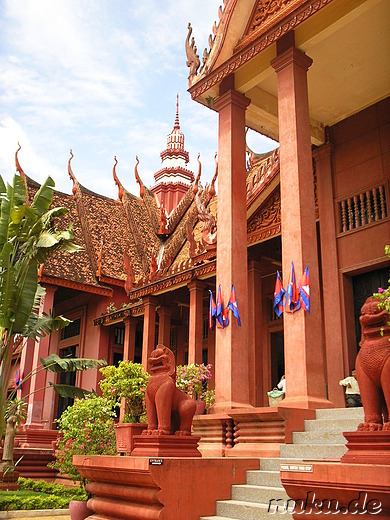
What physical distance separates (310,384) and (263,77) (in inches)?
205

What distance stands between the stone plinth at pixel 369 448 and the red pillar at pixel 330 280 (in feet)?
20.4

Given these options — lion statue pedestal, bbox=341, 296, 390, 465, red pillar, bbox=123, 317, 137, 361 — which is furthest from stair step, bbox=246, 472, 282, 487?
red pillar, bbox=123, 317, 137, 361

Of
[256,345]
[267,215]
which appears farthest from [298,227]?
[256,345]

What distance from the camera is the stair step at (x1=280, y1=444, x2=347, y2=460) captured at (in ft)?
17.4

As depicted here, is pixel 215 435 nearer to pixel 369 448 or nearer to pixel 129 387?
pixel 129 387

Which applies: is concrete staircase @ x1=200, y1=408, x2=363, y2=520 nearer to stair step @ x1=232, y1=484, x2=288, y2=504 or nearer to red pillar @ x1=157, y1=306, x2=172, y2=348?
stair step @ x1=232, y1=484, x2=288, y2=504

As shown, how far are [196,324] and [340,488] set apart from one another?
399 inches

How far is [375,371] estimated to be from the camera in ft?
12.4

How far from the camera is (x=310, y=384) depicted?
6801 millimetres

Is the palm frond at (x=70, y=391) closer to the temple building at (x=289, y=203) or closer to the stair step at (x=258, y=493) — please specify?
the temple building at (x=289, y=203)

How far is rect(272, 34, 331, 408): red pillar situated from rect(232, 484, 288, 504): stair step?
67.2 inches

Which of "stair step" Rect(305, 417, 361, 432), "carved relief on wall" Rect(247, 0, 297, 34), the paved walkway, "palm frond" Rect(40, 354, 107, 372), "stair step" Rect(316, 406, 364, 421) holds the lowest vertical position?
the paved walkway

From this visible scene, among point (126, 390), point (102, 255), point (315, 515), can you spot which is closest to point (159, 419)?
point (315, 515)

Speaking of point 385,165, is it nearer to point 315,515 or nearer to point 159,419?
point 159,419
